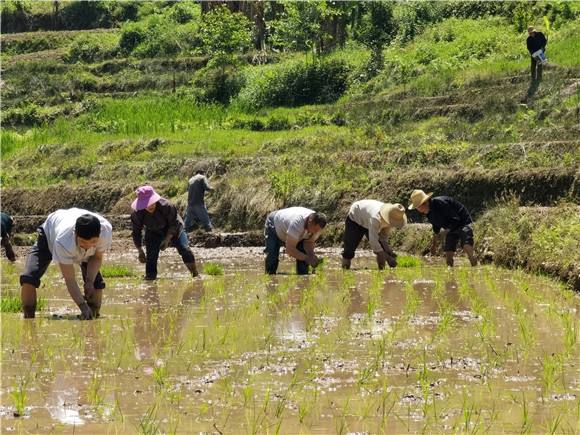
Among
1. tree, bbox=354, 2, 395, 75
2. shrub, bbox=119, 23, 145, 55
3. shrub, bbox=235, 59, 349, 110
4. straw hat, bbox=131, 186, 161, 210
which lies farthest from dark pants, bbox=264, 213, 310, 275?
shrub, bbox=119, 23, 145, 55

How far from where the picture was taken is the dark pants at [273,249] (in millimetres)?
11836

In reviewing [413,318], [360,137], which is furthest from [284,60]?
[413,318]

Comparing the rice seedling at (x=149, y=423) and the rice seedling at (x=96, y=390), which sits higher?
the rice seedling at (x=149, y=423)

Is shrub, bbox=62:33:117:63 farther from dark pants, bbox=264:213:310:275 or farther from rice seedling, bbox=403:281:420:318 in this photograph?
rice seedling, bbox=403:281:420:318

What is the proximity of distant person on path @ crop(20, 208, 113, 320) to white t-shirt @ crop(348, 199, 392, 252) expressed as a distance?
440cm

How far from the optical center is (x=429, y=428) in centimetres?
483

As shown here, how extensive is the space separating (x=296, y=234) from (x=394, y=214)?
1.30 meters

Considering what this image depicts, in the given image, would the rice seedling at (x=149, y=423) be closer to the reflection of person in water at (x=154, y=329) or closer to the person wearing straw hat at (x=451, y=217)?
the reflection of person in water at (x=154, y=329)

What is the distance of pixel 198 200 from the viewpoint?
17.8 m

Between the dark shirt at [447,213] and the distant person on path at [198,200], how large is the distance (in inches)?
234

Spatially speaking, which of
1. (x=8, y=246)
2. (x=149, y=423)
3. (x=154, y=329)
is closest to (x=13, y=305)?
(x=154, y=329)

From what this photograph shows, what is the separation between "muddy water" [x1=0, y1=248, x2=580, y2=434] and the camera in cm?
499

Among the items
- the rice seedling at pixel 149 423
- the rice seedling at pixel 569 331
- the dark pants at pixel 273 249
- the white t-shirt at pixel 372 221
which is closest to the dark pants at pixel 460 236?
the white t-shirt at pixel 372 221

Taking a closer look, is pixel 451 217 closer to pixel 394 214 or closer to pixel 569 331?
pixel 394 214
